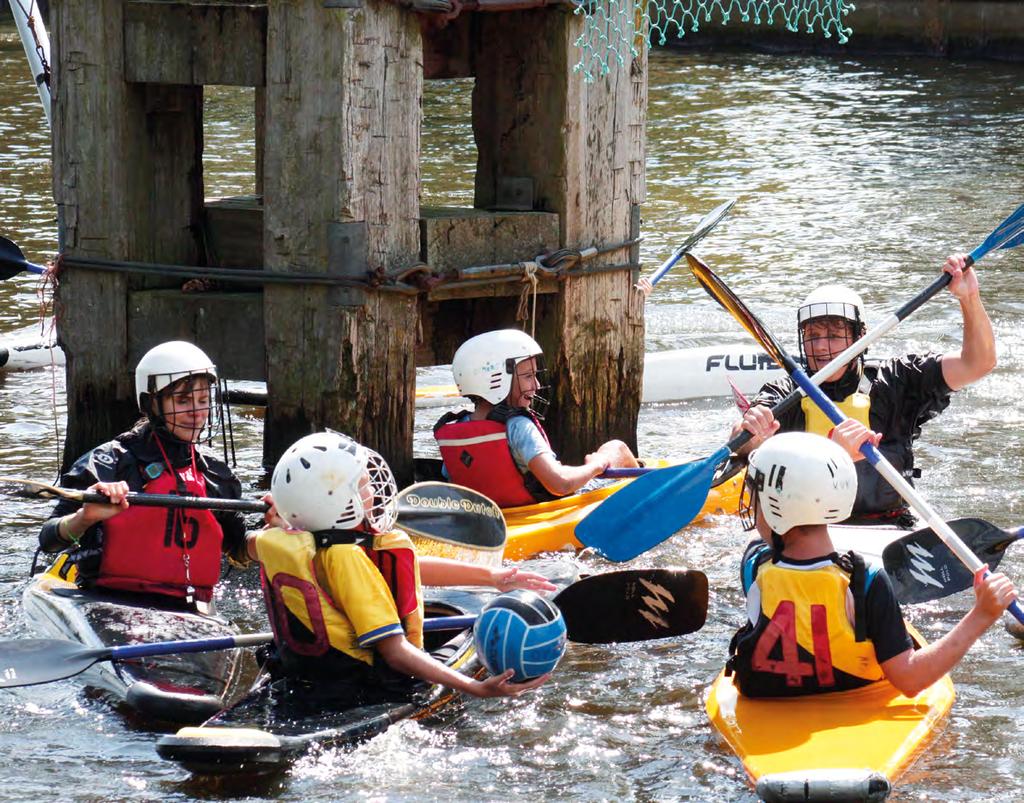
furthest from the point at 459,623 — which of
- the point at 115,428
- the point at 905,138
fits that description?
the point at 905,138

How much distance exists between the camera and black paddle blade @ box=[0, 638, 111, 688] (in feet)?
17.4

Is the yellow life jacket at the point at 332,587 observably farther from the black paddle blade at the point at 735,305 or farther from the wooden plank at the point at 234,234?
the wooden plank at the point at 234,234

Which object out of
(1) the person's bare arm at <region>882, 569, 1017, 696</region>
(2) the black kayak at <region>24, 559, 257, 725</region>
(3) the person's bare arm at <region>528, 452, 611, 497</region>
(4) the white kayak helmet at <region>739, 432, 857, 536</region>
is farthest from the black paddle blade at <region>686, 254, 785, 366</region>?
(2) the black kayak at <region>24, 559, 257, 725</region>

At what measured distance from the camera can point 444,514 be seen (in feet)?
21.1

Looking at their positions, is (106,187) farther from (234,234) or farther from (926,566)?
(926,566)

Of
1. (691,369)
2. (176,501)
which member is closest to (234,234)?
(176,501)

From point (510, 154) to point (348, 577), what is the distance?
133 inches

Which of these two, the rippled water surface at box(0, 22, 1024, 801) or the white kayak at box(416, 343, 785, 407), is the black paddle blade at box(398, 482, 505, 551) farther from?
the white kayak at box(416, 343, 785, 407)

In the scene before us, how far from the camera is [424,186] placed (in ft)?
51.4

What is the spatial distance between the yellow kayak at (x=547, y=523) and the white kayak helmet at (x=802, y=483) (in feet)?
7.07

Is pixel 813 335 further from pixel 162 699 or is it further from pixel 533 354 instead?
pixel 162 699

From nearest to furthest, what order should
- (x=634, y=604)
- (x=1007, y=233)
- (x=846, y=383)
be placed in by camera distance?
(x=634, y=604), (x=846, y=383), (x=1007, y=233)

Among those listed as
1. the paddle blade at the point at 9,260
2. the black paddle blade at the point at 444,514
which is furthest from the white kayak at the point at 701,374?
the black paddle blade at the point at 444,514

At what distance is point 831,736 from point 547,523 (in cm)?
246
